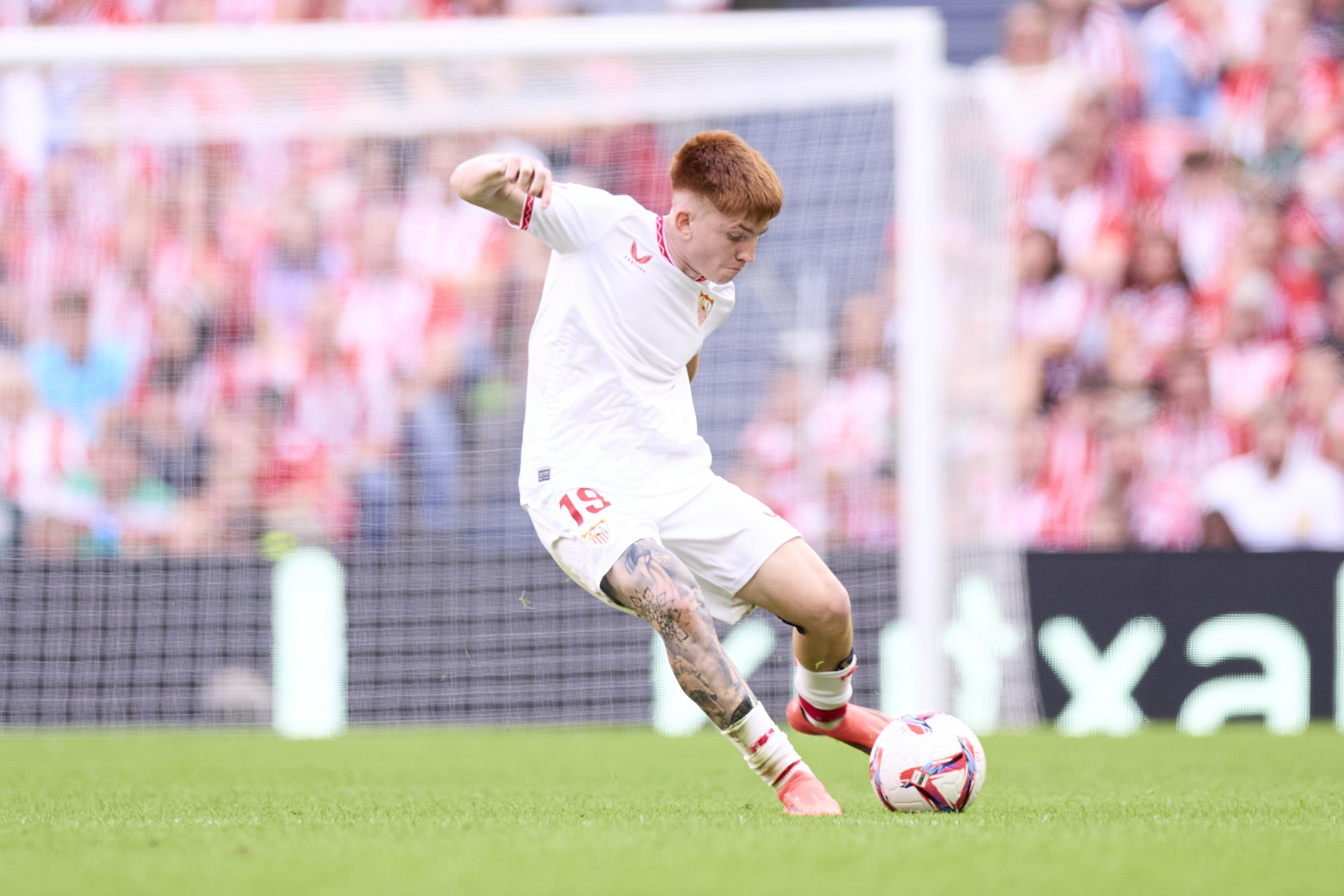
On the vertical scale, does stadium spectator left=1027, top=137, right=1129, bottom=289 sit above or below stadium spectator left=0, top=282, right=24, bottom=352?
above

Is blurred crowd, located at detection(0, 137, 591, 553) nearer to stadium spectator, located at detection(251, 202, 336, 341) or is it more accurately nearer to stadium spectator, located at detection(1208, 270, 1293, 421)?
stadium spectator, located at detection(251, 202, 336, 341)

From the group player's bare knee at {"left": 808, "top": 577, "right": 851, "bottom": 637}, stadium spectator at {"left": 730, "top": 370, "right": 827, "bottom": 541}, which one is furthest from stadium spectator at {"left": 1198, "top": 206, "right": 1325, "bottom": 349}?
player's bare knee at {"left": 808, "top": 577, "right": 851, "bottom": 637}

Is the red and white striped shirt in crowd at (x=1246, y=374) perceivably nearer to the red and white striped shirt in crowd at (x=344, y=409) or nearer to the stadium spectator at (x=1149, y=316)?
the stadium spectator at (x=1149, y=316)

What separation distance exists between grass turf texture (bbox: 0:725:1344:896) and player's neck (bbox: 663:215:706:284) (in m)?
1.53

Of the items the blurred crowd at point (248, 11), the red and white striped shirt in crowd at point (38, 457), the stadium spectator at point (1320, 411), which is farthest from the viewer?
the blurred crowd at point (248, 11)

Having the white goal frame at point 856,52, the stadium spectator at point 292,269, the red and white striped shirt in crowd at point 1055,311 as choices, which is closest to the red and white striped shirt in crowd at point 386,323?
the stadium spectator at point 292,269

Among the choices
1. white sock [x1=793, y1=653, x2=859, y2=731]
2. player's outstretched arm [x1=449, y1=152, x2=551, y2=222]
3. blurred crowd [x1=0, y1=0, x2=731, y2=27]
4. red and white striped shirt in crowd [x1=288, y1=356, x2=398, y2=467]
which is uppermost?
blurred crowd [x1=0, y1=0, x2=731, y2=27]

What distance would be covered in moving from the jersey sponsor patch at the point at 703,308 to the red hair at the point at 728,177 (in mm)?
325

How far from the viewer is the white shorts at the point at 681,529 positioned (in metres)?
4.23

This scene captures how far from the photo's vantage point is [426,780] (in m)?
5.64

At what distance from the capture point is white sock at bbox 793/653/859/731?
15.1 ft

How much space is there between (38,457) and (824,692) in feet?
19.6

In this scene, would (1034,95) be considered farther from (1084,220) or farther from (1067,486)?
(1067,486)

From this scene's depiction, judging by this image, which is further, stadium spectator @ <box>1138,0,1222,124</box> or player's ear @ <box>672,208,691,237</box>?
stadium spectator @ <box>1138,0,1222,124</box>
